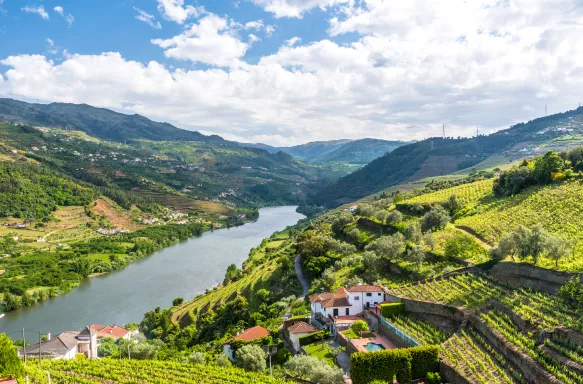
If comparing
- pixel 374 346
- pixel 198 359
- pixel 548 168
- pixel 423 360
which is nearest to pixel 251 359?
pixel 198 359

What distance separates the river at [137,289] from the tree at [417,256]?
3671cm

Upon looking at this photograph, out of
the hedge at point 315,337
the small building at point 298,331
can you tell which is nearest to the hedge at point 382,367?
the hedge at point 315,337

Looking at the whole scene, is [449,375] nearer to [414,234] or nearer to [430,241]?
[430,241]

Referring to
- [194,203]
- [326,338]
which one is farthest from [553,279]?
[194,203]

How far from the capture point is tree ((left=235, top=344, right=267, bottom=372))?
27531 mm

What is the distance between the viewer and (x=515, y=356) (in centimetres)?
1814

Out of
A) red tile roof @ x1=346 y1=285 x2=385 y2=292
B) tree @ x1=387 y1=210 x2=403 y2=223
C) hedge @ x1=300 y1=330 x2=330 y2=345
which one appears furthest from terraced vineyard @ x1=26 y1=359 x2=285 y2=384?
tree @ x1=387 y1=210 x2=403 y2=223

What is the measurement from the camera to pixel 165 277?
75.0m

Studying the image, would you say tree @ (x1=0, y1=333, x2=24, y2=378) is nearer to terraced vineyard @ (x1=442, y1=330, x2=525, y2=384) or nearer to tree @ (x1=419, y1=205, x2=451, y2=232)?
terraced vineyard @ (x1=442, y1=330, x2=525, y2=384)

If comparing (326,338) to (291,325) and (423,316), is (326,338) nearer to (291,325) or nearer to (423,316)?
(291,325)

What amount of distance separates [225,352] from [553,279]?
22.8m

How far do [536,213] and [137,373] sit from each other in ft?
112

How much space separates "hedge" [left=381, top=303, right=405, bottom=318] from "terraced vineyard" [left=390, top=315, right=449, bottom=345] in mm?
320

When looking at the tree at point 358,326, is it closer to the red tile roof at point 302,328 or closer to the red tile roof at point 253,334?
Result: the red tile roof at point 302,328
